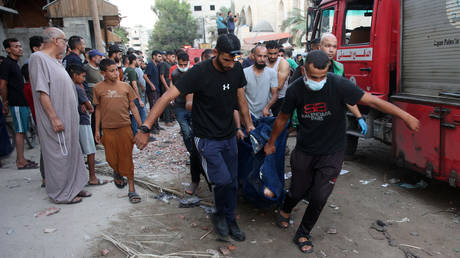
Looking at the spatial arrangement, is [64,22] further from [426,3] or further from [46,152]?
[426,3]

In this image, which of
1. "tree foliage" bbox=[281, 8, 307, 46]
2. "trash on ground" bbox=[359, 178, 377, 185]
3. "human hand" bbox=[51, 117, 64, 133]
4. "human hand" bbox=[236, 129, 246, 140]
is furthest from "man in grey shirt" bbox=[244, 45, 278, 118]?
"tree foliage" bbox=[281, 8, 307, 46]

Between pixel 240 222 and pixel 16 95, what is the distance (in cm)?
441

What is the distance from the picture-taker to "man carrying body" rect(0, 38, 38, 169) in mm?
5295

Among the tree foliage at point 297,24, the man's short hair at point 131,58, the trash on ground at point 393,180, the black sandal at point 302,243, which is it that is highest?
the tree foliage at point 297,24

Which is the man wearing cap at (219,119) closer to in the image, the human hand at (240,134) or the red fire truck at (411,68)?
the human hand at (240,134)

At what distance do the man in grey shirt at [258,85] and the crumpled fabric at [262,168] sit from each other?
0.97 meters

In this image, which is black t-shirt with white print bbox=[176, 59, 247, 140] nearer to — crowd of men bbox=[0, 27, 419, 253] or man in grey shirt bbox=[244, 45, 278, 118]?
crowd of men bbox=[0, 27, 419, 253]

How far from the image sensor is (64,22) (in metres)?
13.1

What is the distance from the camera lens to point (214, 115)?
3021 mm

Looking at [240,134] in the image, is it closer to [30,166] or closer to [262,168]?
[262,168]

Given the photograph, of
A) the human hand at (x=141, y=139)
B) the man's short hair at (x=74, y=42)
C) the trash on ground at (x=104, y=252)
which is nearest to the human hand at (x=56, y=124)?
the human hand at (x=141, y=139)

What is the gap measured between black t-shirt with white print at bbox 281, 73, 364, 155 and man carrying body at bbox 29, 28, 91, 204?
2.56 meters

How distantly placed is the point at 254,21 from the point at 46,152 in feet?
137

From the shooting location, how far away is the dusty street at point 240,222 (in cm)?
298
